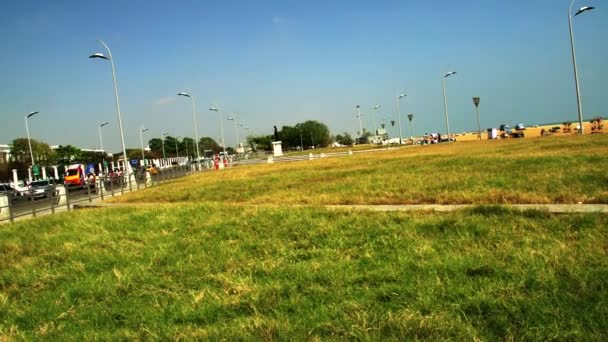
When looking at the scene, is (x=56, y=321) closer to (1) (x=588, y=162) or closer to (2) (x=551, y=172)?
(2) (x=551, y=172)

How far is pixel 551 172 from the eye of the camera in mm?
11344

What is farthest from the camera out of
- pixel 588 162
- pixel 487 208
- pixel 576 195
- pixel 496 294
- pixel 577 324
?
pixel 588 162

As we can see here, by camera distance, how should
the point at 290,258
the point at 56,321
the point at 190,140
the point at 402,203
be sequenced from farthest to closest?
the point at 190,140, the point at 402,203, the point at 290,258, the point at 56,321

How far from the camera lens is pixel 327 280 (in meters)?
4.91

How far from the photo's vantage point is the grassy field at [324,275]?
3.68 metres

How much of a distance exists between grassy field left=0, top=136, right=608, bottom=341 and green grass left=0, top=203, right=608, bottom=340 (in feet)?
0.06

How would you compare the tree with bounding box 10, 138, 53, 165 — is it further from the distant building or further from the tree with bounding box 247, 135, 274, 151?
the tree with bounding box 247, 135, 274, 151

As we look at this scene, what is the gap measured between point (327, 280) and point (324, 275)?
13 centimetres

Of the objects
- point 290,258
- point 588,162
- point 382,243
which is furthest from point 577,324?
point 588,162

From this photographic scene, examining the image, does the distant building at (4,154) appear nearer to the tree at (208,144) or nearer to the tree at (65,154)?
the tree at (65,154)

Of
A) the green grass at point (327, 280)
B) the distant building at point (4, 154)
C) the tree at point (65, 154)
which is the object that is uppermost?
the distant building at point (4, 154)

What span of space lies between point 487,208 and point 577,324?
4.06m

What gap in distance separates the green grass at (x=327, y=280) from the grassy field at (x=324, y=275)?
0.06 feet

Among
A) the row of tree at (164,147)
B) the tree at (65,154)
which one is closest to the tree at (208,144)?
the row of tree at (164,147)
